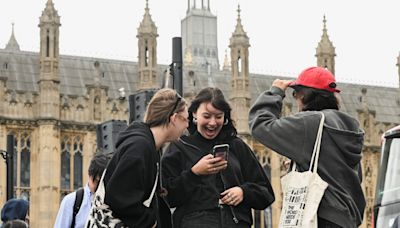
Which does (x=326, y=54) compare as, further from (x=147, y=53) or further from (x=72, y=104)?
(x=72, y=104)

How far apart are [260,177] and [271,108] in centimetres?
69

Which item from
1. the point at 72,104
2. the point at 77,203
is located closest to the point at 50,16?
the point at 72,104

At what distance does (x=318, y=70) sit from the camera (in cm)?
582

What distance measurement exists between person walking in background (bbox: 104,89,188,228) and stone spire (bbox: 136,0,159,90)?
27349 mm

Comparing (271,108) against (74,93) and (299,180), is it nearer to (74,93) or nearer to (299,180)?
(299,180)

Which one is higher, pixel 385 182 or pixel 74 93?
pixel 74 93

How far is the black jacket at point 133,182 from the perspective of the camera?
5.34 m

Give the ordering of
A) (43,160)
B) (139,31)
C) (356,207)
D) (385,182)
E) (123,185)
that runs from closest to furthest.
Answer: (123,185)
(356,207)
(385,182)
(43,160)
(139,31)

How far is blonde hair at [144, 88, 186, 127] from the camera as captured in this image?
565cm

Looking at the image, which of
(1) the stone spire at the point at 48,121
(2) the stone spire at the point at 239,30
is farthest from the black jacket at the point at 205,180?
(2) the stone spire at the point at 239,30

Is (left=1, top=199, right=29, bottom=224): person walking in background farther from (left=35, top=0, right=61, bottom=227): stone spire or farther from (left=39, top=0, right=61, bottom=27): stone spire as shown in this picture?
(left=39, top=0, right=61, bottom=27): stone spire

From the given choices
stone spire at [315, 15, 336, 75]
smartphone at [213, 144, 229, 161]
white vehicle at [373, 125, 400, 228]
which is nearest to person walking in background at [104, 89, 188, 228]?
smartphone at [213, 144, 229, 161]

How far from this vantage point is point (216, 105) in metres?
6.22

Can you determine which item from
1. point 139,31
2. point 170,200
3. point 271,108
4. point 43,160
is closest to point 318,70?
point 271,108
